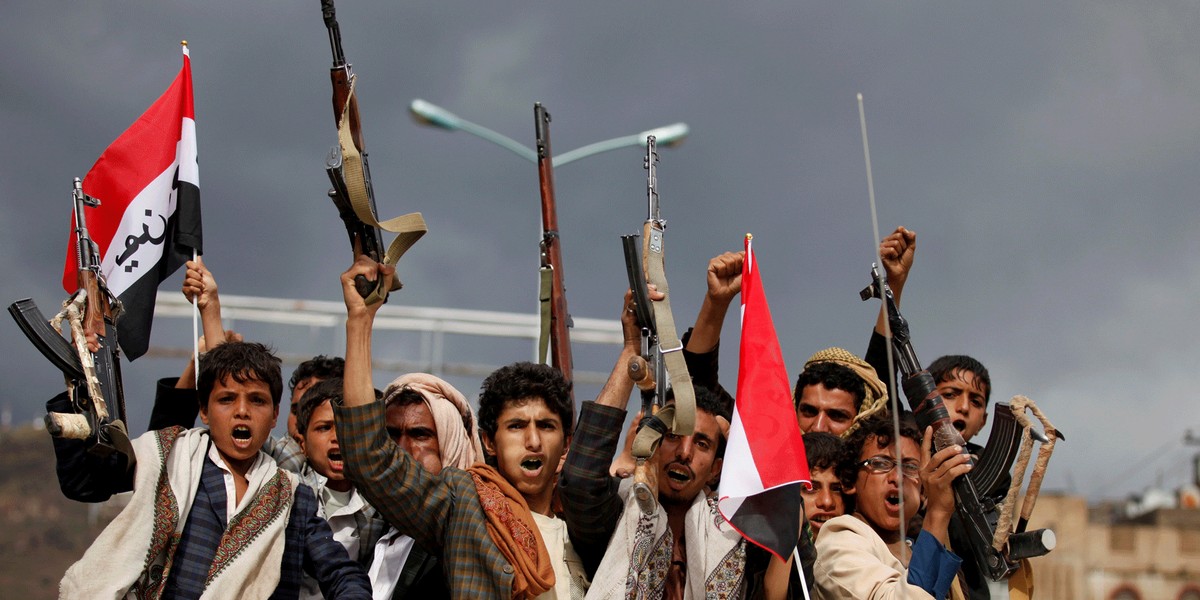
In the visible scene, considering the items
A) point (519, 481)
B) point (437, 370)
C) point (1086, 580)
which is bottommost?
point (1086, 580)

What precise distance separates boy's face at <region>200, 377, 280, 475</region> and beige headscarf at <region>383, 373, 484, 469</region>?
49 cm

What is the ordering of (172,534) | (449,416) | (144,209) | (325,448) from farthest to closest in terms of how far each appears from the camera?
(144,209), (325,448), (449,416), (172,534)

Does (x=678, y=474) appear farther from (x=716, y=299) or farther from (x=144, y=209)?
(x=144, y=209)

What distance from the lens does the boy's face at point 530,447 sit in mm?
4898

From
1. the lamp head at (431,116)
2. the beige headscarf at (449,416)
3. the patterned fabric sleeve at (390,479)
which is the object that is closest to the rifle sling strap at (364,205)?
the patterned fabric sleeve at (390,479)

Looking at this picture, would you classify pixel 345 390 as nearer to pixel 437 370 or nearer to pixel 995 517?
pixel 995 517

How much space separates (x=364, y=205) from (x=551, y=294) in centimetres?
217

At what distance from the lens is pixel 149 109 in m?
6.83

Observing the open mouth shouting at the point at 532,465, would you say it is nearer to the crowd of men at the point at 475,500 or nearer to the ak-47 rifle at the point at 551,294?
the crowd of men at the point at 475,500

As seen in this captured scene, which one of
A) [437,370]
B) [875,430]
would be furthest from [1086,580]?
[875,430]

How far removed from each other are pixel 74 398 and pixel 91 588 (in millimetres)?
662

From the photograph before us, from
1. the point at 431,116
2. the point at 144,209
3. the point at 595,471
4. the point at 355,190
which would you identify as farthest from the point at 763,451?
the point at 431,116

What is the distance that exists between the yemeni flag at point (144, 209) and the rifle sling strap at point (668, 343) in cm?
254

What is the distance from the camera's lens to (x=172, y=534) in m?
4.71
